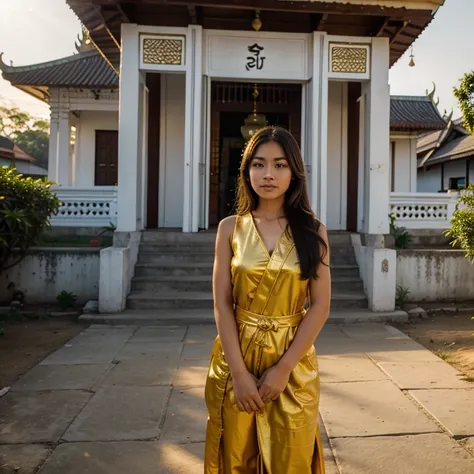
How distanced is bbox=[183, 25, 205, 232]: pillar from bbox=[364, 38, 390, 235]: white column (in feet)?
8.57

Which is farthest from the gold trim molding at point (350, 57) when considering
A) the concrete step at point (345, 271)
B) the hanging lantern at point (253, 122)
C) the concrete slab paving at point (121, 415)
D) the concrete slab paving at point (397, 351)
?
the concrete slab paving at point (121, 415)

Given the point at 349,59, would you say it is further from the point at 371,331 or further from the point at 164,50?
the point at 371,331

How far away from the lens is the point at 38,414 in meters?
3.36

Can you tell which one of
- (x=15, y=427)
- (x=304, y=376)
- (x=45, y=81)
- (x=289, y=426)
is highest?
(x=45, y=81)

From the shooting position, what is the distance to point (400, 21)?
23.5ft

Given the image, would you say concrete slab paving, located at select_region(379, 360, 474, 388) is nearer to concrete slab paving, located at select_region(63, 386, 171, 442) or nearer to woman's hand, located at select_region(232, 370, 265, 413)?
concrete slab paving, located at select_region(63, 386, 171, 442)

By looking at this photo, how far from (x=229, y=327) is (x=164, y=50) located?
639 cm

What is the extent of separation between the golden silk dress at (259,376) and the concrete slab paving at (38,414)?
164 cm

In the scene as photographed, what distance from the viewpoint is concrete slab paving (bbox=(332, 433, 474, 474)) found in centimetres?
258

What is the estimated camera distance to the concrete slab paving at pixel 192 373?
397 centimetres

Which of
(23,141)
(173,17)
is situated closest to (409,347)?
(173,17)

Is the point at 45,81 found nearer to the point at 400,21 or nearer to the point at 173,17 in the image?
the point at 173,17

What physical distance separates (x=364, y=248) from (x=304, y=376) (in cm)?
550

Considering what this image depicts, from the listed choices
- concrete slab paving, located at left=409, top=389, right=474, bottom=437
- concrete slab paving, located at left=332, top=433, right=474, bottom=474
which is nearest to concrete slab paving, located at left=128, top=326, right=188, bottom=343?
concrete slab paving, located at left=409, top=389, right=474, bottom=437
